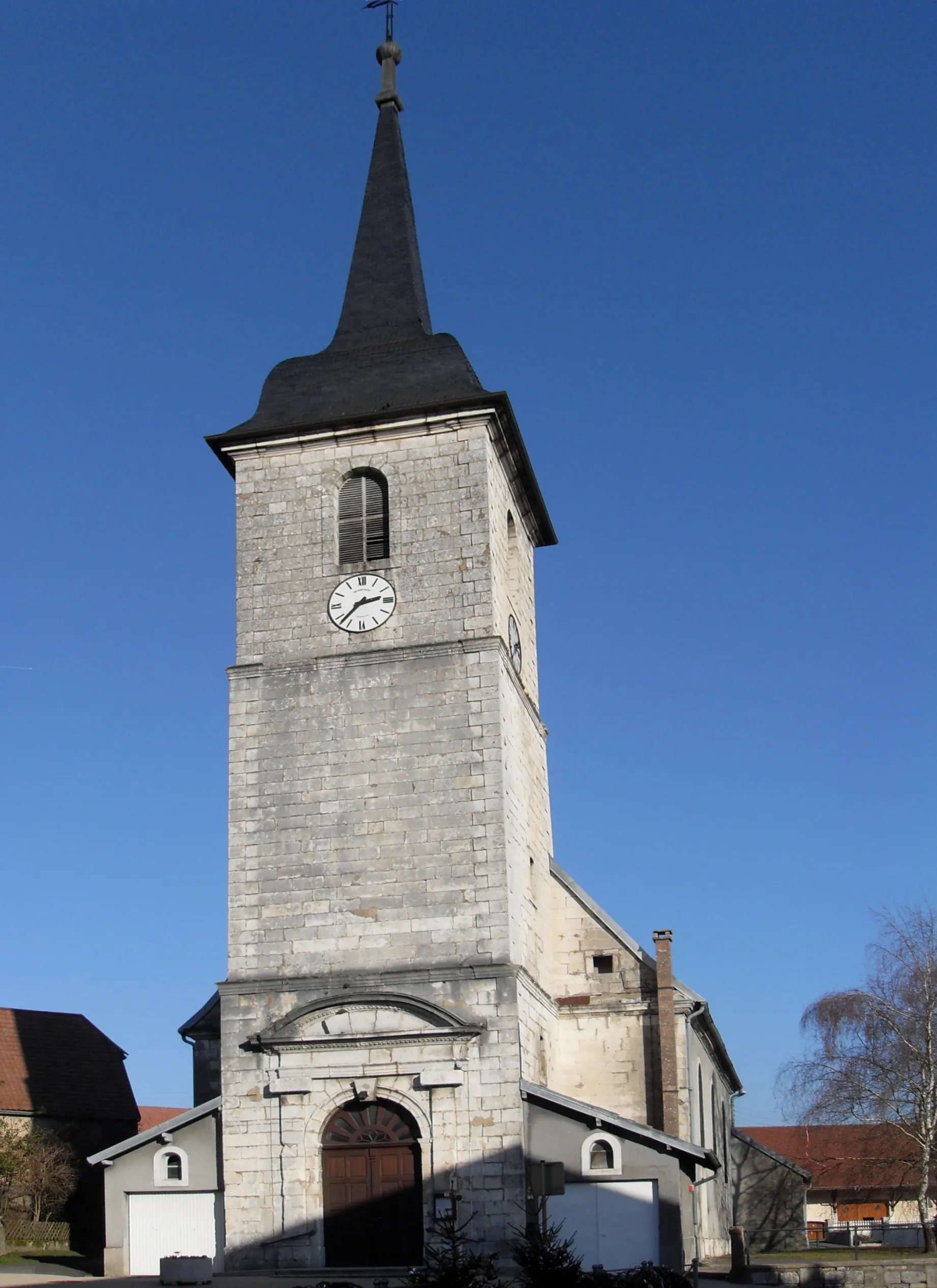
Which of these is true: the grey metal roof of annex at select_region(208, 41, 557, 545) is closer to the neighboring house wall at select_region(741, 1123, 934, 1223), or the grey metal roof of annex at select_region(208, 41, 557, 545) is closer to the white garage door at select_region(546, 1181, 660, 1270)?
the white garage door at select_region(546, 1181, 660, 1270)

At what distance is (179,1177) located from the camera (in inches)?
918

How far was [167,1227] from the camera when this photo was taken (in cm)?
2309

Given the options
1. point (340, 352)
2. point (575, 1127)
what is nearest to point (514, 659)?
point (340, 352)

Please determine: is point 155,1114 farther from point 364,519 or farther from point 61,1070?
point 364,519

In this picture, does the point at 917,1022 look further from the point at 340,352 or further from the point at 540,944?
the point at 340,352

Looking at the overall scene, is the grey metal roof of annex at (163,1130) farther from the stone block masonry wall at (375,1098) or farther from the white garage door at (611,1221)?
the white garage door at (611,1221)

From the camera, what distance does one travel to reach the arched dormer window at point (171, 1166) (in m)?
23.3

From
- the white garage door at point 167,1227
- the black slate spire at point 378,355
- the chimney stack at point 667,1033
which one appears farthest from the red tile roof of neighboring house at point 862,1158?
the black slate spire at point 378,355

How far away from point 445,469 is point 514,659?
3.81 meters

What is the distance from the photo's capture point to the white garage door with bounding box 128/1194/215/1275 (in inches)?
902

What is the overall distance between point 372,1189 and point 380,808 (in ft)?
19.7

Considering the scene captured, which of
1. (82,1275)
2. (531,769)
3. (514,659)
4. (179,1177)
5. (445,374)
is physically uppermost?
(445,374)

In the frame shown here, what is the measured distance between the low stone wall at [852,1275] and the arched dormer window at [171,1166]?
9126 millimetres

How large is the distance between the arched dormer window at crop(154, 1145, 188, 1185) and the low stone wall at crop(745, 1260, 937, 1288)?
29.9 feet
